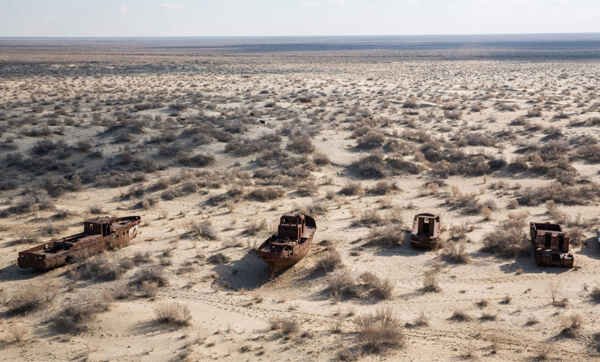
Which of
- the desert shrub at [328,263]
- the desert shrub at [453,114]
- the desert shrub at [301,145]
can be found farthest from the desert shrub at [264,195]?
the desert shrub at [453,114]

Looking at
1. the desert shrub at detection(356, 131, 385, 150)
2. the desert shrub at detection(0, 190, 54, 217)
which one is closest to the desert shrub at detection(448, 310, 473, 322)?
the desert shrub at detection(0, 190, 54, 217)

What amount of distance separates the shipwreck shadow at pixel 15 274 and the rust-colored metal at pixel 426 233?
8.58 metres

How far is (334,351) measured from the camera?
9.00 meters

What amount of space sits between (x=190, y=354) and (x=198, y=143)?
1609 cm

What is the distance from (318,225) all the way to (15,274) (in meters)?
7.48

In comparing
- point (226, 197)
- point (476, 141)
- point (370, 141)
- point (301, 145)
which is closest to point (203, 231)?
point (226, 197)

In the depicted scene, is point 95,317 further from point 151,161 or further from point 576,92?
point 576,92

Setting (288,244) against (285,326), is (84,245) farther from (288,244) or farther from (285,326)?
(285,326)

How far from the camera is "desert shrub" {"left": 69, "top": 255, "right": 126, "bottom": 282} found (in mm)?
11870

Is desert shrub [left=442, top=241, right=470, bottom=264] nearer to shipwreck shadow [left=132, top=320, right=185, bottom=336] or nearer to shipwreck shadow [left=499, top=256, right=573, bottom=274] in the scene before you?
shipwreck shadow [left=499, top=256, right=573, bottom=274]

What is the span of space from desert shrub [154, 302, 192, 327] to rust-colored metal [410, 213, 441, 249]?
236 inches

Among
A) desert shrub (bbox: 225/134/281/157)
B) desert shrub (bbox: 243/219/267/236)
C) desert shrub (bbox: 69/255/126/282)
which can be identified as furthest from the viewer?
desert shrub (bbox: 225/134/281/157)

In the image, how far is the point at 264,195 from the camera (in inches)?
707

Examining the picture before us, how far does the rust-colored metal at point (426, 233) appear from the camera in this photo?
13.4 meters
